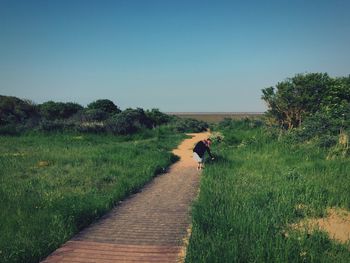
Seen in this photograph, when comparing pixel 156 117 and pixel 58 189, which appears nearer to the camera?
pixel 58 189

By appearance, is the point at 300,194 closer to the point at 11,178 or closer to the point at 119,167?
the point at 119,167

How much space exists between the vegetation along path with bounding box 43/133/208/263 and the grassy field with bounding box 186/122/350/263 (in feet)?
1.60

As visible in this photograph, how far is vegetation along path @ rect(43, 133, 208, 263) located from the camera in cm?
602

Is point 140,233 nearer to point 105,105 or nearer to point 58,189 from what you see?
point 58,189

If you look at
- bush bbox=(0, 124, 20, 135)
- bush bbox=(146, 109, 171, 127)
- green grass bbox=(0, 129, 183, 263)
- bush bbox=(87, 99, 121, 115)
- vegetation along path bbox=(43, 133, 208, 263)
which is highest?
bush bbox=(87, 99, 121, 115)

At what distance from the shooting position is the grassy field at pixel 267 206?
5.62 m

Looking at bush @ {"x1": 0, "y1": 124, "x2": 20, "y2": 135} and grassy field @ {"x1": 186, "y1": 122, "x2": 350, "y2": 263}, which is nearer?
grassy field @ {"x1": 186, "y1": 122, "x2": 350, "y2": 263}

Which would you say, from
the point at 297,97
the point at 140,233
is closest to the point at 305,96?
the point at 297,97

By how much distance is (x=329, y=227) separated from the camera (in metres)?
7.45

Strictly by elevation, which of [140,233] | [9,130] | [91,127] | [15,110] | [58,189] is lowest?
[140,233]

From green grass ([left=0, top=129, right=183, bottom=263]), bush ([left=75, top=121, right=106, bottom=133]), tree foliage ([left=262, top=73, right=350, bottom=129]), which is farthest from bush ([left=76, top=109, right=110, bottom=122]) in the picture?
tree foliage ([left=262, top=73, right=350, bottom=129])

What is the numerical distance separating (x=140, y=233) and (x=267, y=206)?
9.57 ft

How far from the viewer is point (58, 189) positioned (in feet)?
34.1

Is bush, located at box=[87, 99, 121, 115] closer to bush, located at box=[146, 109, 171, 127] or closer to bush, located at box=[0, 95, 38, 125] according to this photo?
bush, located at box=[146, 109, 171, 127]
